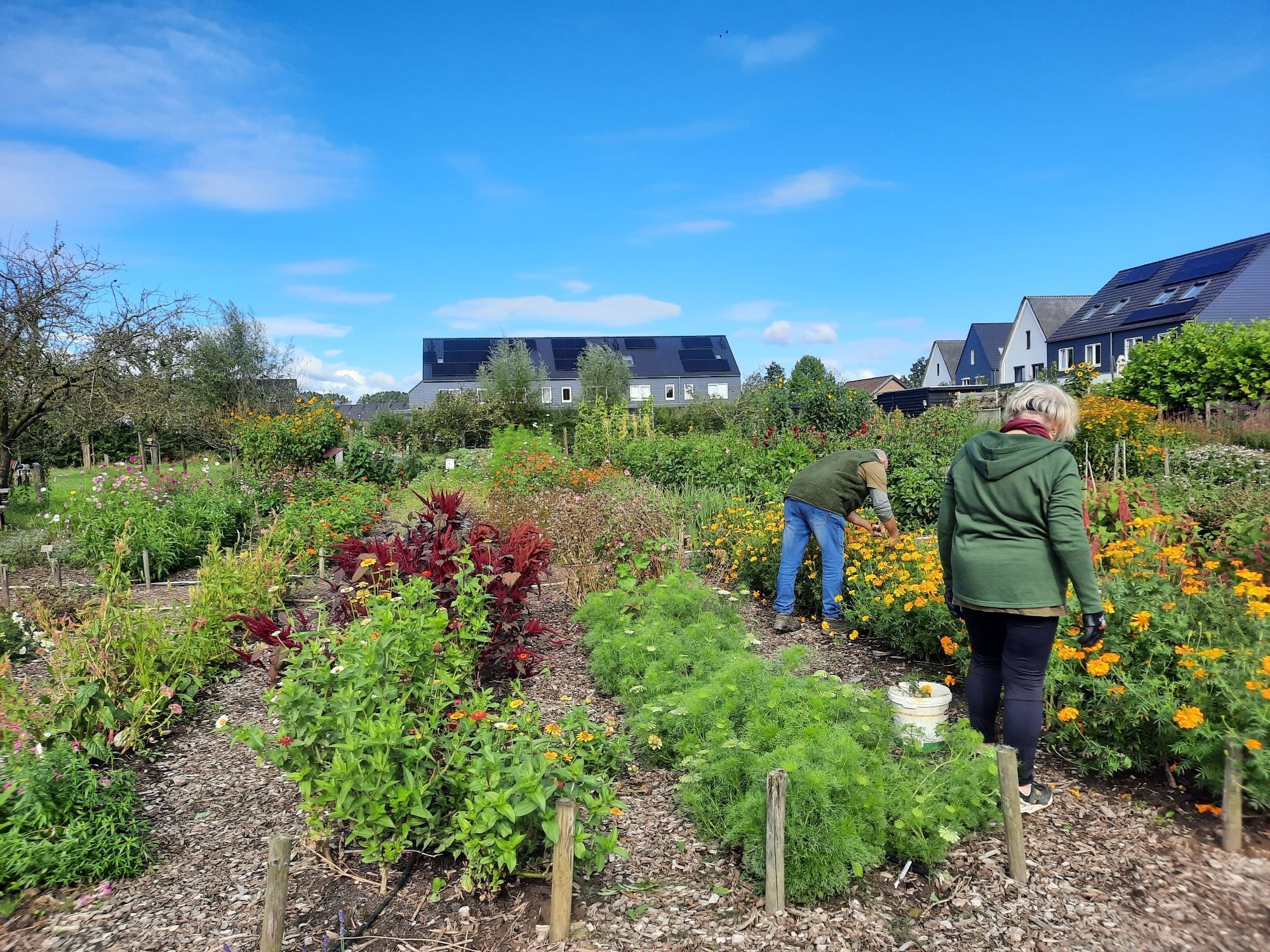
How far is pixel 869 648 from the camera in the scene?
4.57m

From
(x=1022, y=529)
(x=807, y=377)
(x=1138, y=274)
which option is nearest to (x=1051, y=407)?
(x=1022, y=529)

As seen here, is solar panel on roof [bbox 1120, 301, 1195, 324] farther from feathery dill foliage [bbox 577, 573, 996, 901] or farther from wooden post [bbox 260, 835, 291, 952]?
wooden post [bbox 260, 835, 291, 952]

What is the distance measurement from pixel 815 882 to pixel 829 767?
13.3 inches

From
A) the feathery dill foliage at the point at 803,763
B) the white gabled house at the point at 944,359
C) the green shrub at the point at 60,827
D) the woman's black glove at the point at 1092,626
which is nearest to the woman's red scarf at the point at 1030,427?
the woman's black glove at the point at 1092,626

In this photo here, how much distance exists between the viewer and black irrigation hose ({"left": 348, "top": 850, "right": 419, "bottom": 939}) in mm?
2146

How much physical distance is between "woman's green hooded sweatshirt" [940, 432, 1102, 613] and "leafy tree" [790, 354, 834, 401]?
8.75 m

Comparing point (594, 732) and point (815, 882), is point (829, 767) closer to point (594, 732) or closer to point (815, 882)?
point (815, 882)

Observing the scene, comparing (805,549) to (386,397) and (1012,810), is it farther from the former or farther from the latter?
(386,397)

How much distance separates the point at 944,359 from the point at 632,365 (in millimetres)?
24523

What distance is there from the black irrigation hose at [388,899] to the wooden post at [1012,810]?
1918 millimetres

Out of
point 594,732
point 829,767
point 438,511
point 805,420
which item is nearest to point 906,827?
point 829,767

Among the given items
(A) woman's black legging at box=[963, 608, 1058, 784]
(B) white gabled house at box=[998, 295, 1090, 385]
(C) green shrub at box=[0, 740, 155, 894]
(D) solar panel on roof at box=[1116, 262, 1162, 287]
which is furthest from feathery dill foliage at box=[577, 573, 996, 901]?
(B) white gabled house at box=[998, 295, 1090, 385]

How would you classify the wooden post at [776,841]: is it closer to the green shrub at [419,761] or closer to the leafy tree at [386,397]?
the green shrub at [419,761]

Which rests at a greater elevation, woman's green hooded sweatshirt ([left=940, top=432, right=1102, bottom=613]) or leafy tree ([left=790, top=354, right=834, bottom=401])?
leafy tree ([left=790, top=354, right=834, bottom=401])
